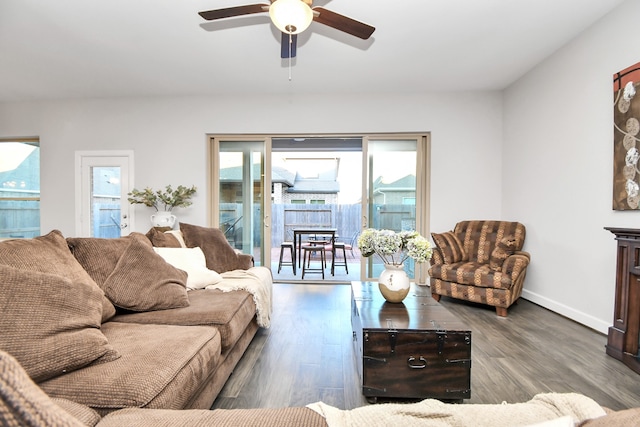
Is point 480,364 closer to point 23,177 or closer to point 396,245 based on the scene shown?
point 396,245

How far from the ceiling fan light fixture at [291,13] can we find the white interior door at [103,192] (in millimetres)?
3746

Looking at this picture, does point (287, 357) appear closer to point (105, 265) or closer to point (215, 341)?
point (215, 341)

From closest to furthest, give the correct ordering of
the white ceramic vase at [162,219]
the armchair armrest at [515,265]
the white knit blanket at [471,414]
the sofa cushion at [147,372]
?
the white knit blanket at [471,414] → the sofa cushion at [147,372] → the armchair armrest at [515,265] → the white ceramic vase at [162,219]

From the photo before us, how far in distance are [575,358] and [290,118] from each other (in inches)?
160

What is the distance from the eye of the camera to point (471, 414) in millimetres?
739

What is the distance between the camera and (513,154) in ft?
13.1

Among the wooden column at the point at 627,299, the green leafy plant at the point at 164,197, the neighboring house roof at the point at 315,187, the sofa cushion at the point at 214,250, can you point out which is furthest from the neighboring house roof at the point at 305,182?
the wooden column at the point at 627,299

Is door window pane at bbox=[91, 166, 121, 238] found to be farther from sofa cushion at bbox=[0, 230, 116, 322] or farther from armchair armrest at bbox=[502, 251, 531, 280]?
armchair armrest at bbox=[502, 251, 531, 280]

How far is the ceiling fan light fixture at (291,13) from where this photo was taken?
1.81 metres

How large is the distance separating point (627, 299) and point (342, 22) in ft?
9.35

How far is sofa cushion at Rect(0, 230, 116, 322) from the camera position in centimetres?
133

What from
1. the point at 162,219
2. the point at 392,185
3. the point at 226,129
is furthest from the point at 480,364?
the point at 226,129

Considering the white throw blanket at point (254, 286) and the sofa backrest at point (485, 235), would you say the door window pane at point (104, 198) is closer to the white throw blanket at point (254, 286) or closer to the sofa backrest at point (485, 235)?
the white throw blanket at point (254, 286)

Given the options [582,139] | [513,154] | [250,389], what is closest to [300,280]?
[250,389]
